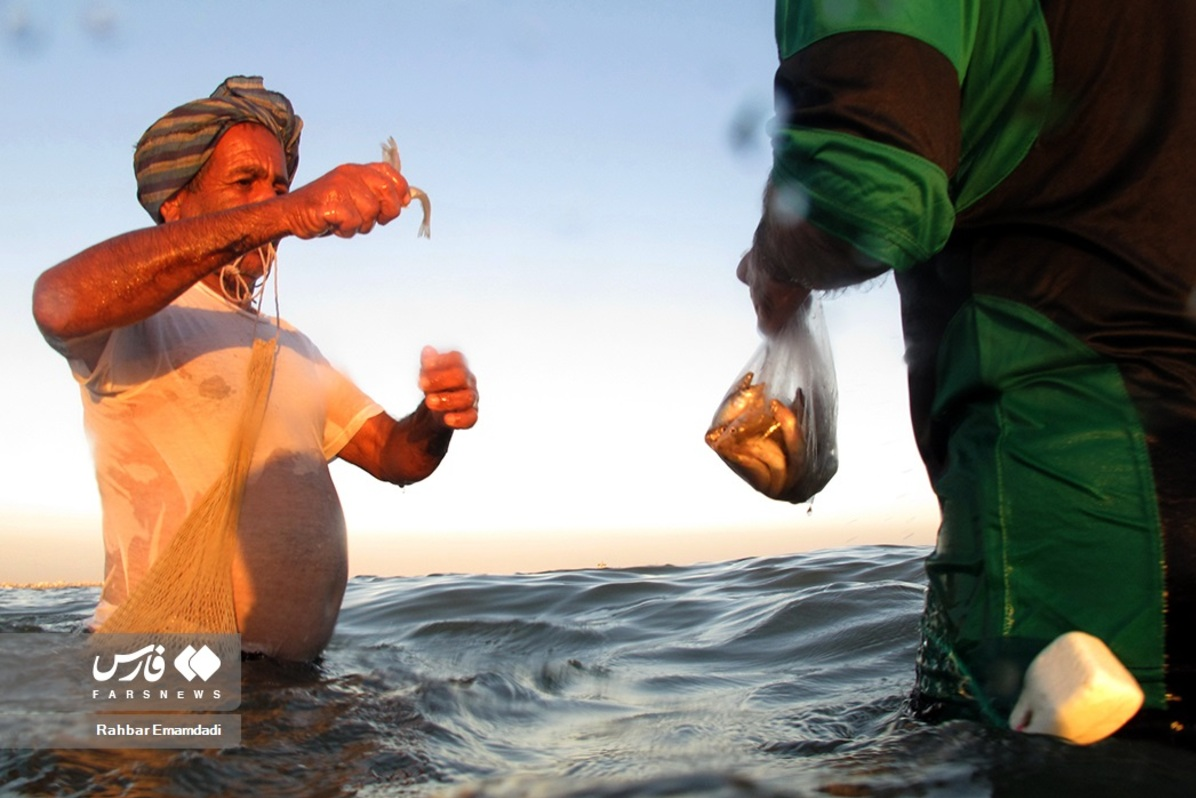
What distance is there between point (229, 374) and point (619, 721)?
1.84 meters

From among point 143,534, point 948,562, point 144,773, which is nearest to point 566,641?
point 143,534

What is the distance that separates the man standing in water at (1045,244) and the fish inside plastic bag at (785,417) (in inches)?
27.1

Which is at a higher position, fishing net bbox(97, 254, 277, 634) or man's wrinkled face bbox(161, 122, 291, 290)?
man's wrinkled face bbox(161, 122, 291, 290)

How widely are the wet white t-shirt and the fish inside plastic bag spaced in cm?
176

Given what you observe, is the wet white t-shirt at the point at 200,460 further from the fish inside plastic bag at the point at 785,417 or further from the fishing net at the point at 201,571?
the fish inside plastic bag at the point at 785,417

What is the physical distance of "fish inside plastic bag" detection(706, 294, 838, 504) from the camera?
8.36 ft

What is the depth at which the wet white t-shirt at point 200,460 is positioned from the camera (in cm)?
330

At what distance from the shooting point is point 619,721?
297cm

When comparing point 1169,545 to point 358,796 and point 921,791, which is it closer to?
point 921,791

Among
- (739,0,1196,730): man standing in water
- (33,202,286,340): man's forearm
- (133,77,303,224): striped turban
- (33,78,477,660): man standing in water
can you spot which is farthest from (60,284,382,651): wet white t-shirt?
(739,0,1196,730): man standing in water

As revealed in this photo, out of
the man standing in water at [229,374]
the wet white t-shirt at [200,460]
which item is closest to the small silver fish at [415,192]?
the man standing in water at [229,374]

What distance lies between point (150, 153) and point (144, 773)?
2586 mm

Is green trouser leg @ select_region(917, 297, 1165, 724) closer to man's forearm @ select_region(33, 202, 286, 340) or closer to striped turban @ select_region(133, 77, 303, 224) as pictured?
man's forearm @ select_region(33, 202, 286, 340)

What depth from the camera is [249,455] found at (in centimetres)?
334
